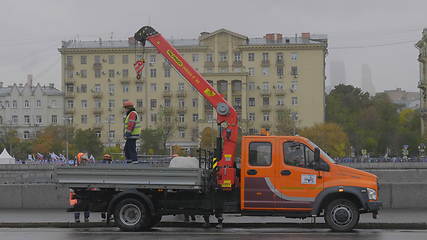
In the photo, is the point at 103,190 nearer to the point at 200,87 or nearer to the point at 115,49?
the point at 200,87

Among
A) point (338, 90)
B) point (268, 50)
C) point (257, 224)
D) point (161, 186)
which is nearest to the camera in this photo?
point (161, 186)

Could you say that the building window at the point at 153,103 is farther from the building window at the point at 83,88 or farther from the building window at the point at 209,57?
the building window at the point at 209,57

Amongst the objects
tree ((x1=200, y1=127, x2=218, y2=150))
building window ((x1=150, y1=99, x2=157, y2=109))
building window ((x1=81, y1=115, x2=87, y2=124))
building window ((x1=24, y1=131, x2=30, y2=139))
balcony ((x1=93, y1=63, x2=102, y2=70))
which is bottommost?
tree ((x1=200, y1=127, x2=218, y2=150))

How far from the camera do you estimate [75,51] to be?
12519 centimetres

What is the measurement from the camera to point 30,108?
433ft

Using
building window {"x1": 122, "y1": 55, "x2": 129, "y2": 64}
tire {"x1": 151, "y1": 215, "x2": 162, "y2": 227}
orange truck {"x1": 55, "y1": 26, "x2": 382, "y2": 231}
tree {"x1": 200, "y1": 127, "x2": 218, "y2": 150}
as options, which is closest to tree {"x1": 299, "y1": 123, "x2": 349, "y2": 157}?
tree {"x1": 200, "y1": 127, "x2": 218, "y2": 150}

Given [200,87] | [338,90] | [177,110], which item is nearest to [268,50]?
[177,110]

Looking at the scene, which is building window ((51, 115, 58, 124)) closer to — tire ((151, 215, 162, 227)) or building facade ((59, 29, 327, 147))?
building facade ((59, 29, 327, 147))

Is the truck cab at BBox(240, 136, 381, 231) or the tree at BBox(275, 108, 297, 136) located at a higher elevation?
the tree at BBox(275, 108, 297, 136)

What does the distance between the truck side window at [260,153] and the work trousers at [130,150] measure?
3.24m

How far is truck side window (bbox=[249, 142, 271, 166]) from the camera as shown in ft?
63.3

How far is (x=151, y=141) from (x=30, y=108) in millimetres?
37140

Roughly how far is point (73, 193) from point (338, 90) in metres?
129

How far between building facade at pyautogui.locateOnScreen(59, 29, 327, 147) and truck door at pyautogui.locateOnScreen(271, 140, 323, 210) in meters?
102
